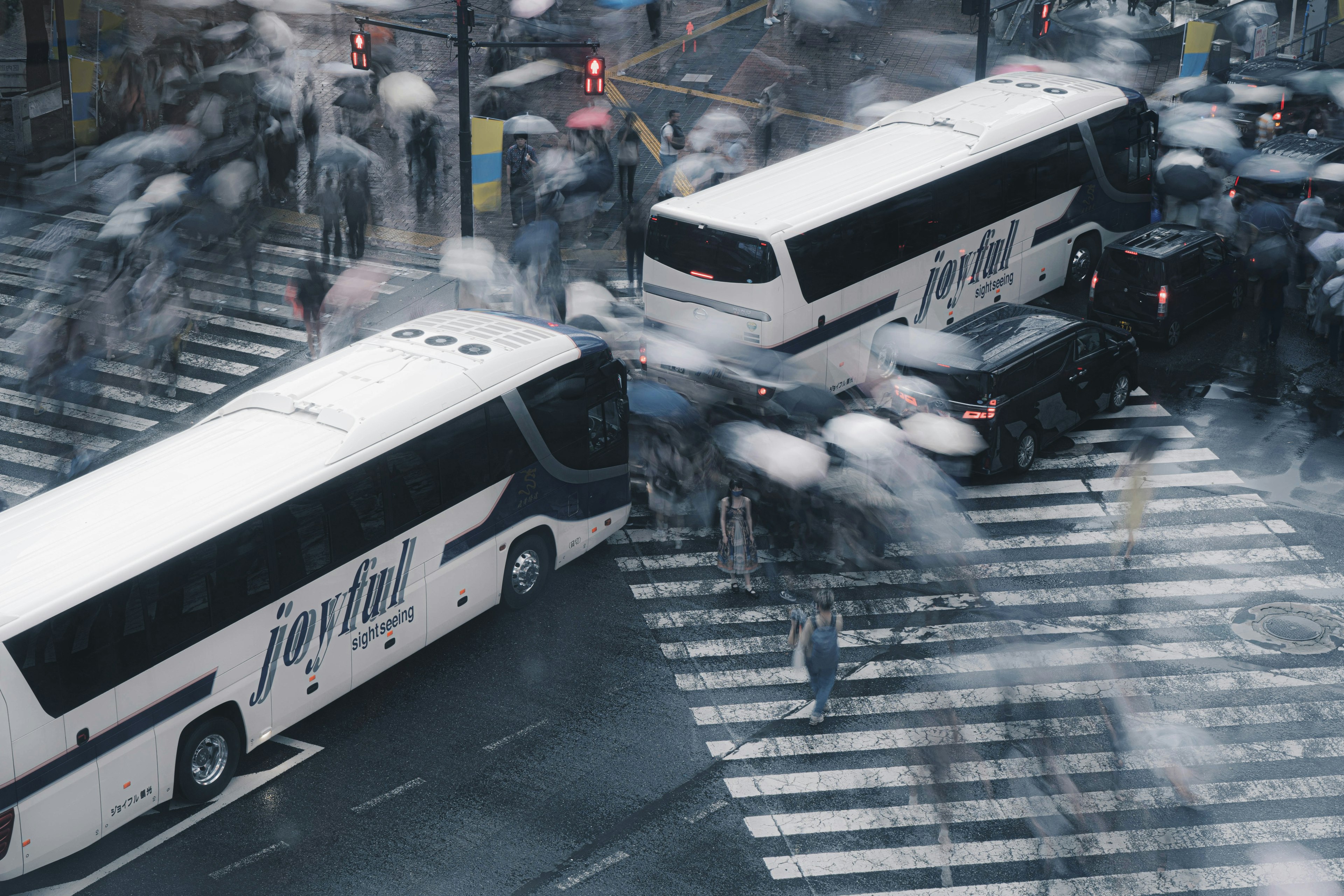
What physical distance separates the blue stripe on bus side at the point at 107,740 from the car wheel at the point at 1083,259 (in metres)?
17.9

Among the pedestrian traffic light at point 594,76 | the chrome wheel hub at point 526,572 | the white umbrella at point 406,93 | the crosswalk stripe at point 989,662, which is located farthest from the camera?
the white umbrella at point 406,93

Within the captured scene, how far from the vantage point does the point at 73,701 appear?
11984mm

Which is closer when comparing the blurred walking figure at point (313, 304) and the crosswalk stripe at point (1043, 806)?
the crosswalk stripe at point (1043, 806)

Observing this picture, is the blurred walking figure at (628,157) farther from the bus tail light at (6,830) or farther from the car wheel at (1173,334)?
the bus tail light at (6,830)

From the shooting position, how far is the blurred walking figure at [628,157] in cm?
2808

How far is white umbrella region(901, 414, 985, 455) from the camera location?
19031mm

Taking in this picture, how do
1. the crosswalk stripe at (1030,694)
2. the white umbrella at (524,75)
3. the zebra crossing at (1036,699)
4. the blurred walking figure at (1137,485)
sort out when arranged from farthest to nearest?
the white umbrella at (524,75) < the blurred walking figure at (1137,485) < the crosswalk stripe at (1030,694) < the zebra crossing at (1036,699)

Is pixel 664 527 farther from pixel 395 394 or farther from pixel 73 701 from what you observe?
pixel 73 701

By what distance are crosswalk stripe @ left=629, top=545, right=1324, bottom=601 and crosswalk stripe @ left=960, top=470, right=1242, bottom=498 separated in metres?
1.76

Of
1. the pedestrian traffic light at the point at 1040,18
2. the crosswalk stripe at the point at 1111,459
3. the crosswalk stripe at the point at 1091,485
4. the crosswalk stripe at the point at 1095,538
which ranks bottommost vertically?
the crosswalk stripe at the point at 1095,538

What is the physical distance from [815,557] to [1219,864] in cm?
654

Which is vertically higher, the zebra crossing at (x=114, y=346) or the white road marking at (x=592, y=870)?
the zebra crossing at (x=114, y=346)

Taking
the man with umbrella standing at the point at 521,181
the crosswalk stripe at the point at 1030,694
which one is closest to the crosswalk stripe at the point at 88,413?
the man with umbrella standing at the point at 521,181

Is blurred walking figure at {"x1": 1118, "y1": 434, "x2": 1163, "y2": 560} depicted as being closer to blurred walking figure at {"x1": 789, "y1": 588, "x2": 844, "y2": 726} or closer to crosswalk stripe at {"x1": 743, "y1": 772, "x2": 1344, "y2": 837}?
crosswalk stripe at {"x1": 743, "y1": 772, "x2": 1344, "y2": 837}
